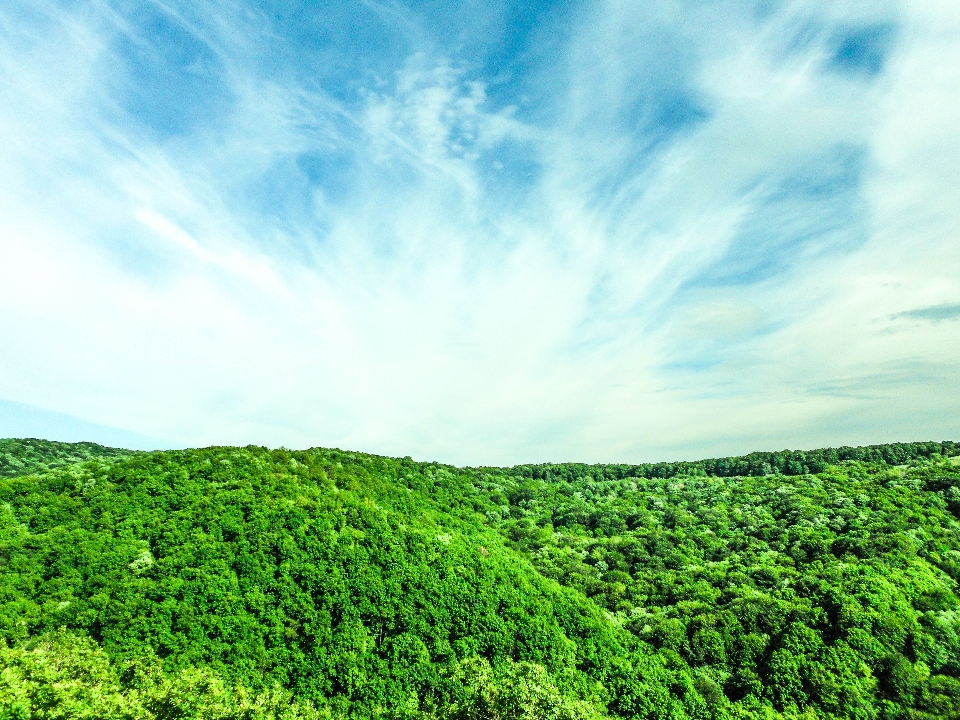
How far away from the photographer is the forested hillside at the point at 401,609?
148ft

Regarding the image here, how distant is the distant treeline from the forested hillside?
58.3m

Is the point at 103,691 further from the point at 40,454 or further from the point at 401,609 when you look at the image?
the point at 40,454

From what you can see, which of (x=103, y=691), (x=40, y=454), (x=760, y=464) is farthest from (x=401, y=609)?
(x=760, y=464)

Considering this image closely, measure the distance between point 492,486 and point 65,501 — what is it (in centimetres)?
8542

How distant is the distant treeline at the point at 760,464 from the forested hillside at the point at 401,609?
191ft

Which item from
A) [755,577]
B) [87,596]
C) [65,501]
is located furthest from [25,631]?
[755,577]

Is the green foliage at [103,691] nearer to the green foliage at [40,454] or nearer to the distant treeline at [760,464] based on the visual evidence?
the green foliage at [40,454]

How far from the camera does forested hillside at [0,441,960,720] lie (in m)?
45.2

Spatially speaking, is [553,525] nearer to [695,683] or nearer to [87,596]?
[695,683]

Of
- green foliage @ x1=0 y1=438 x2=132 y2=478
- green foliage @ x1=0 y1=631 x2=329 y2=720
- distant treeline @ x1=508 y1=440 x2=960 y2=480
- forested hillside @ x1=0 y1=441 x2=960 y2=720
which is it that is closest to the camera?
green foliage @ x1=0 y1=631 x2=329 y2=720

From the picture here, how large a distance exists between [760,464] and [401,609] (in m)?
133

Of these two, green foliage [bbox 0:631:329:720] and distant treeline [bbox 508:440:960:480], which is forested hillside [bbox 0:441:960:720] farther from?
distant treeline [bbox 508:440:960:480]

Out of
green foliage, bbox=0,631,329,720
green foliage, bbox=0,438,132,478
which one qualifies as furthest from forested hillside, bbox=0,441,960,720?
green foliage, bbox=0,438,132,478

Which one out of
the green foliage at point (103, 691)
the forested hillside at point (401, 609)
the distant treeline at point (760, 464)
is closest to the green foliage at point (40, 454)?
the forested hillside at point (401, 609)
